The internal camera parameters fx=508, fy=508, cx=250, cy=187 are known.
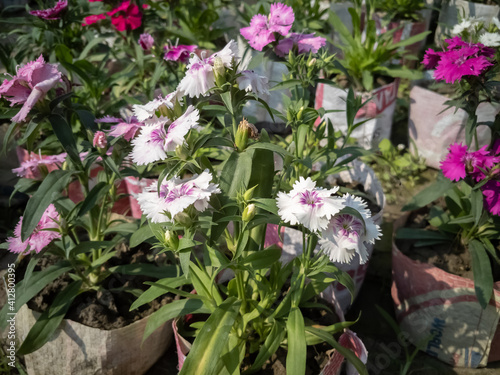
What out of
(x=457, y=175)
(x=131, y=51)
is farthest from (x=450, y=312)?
(x=131, y=51)

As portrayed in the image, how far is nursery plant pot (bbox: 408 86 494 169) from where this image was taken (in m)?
2.57

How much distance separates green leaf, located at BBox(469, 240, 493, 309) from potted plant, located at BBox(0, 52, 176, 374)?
105 cm

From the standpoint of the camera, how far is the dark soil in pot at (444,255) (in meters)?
1.90

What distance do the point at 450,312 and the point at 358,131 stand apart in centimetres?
120

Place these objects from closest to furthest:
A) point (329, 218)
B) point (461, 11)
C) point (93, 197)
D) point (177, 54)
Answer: point (329, 218), point (93, 197), point (177, 54), point (461, 11)

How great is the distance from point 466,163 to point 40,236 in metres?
1.38

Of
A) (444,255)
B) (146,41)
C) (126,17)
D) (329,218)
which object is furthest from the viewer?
(126,17)

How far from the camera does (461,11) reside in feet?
11.3

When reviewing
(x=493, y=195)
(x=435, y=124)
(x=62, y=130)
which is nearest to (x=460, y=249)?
(x=493, y=195)

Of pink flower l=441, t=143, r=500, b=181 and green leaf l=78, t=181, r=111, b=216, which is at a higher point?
green leaf l=78, t=181, r=111, b=216

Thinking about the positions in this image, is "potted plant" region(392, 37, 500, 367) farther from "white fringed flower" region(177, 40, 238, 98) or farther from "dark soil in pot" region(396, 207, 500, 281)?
"white fringed flower" region(177, 40, 238, 98)

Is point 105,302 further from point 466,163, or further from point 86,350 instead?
point 466,163

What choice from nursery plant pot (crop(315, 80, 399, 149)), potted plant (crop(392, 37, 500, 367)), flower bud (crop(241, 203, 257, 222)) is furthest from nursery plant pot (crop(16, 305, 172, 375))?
nursery plant pot (crop(315, 80, 399, 149))

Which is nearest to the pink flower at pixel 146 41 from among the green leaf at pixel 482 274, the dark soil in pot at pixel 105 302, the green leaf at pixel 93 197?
the green leaf at pixel 93 197
